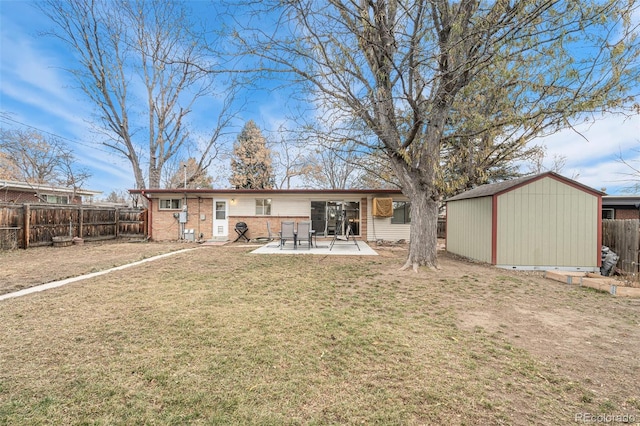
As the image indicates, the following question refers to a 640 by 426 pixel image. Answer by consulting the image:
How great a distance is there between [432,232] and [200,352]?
19.4 feet

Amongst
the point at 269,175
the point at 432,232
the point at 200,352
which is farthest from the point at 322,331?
the point at 269,175

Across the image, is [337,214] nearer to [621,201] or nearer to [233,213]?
[233,213]

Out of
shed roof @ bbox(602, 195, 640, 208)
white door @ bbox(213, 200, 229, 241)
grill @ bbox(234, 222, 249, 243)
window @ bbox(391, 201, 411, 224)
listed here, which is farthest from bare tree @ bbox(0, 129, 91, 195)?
shed roof @ bbox(602, 195, 640, 208)

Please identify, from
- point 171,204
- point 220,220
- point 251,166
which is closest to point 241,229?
point 220,220

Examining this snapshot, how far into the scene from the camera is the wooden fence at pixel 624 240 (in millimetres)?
6410

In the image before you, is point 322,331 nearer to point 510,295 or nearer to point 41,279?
point 510,295

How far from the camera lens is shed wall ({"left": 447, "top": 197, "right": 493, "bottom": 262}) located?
784 centimetres

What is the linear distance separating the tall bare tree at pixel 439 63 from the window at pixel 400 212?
631 cm

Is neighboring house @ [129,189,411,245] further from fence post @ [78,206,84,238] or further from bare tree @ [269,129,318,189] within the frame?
bare tree @ [269,129,318,189]

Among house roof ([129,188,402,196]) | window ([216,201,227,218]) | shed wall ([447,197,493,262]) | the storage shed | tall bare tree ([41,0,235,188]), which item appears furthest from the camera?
tall bare tree ([41,0,235,188])

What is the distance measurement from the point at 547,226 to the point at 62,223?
16999 millimetres

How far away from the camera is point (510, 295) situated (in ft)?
15.7

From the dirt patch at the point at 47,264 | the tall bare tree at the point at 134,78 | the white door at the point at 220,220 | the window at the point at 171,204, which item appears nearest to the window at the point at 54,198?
the tall bare tree at the point at 134,78

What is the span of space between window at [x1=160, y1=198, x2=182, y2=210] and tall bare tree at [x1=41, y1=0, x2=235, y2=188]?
5036mm
